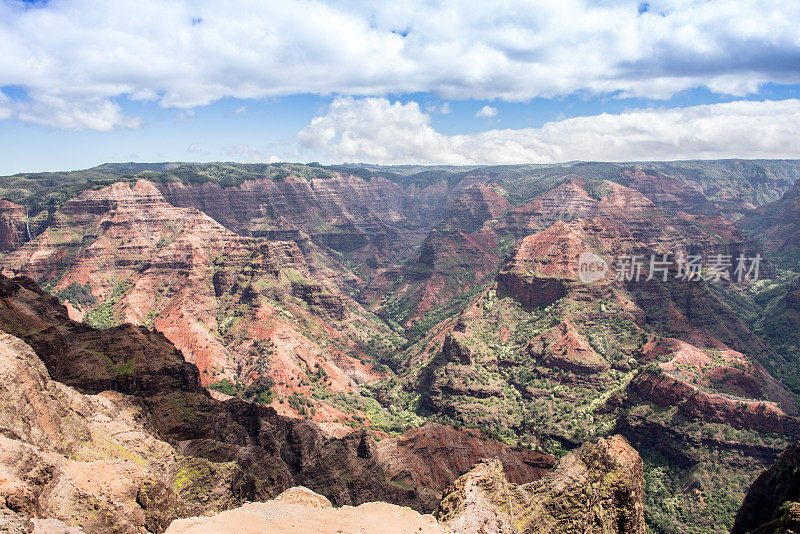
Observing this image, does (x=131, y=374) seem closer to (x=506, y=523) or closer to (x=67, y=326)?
(x=67, y=326)

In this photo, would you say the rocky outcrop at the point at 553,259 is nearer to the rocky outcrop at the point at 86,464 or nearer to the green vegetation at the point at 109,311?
the rocky outcrop at the point at 86,464

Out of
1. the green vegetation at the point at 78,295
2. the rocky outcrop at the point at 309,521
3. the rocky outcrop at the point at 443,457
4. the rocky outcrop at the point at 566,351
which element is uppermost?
the rocky outcrop at the point at 309,521

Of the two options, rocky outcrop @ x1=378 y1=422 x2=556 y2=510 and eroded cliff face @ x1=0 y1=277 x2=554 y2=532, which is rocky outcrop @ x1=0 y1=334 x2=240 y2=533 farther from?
rocky outcrop @ x1=378 y1=422 x2=556 y2=510

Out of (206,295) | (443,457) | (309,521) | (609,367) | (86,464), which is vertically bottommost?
(443,457)

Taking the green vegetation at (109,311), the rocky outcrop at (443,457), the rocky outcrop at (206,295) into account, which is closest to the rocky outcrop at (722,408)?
the rocky outcrop at (443,457)

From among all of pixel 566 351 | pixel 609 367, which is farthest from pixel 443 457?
pixel 609 367

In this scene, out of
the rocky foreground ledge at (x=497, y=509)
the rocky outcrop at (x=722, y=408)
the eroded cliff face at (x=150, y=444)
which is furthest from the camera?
the rocky outcrop at (x=722, y=408)

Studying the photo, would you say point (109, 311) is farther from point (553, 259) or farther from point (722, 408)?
point (722, 408)
